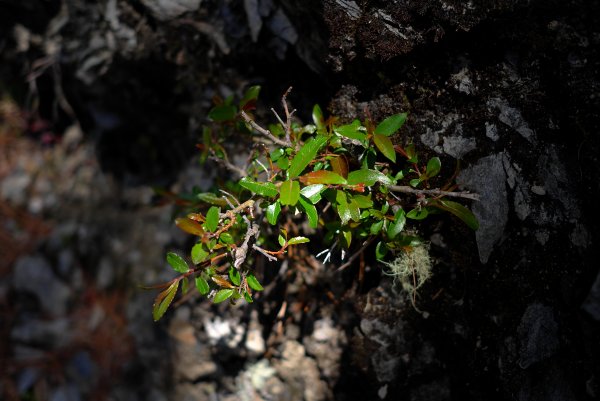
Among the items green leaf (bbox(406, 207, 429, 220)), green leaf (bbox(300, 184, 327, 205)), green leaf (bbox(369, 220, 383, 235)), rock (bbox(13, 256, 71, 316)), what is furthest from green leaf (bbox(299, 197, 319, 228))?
rock (bbox(13, 256, 71, 316))

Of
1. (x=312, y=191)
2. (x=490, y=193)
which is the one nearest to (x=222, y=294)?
(x=312, y=191)

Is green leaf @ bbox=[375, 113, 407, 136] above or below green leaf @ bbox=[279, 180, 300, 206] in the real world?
above

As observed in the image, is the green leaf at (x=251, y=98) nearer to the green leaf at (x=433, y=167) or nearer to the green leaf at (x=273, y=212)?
the green leaf at (x=273, y=212)

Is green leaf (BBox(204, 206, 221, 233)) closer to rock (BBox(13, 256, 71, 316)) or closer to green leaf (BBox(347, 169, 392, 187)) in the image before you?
green leaf (BBox(347, 169, 392, 187))

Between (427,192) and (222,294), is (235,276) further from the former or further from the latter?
(427,192)

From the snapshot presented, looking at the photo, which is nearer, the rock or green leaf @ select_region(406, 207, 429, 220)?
green leaf @ select_region(406, 207, 429, 220)

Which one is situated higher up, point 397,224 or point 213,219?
point 397,224

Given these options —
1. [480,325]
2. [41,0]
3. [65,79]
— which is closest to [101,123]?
[65,79]
